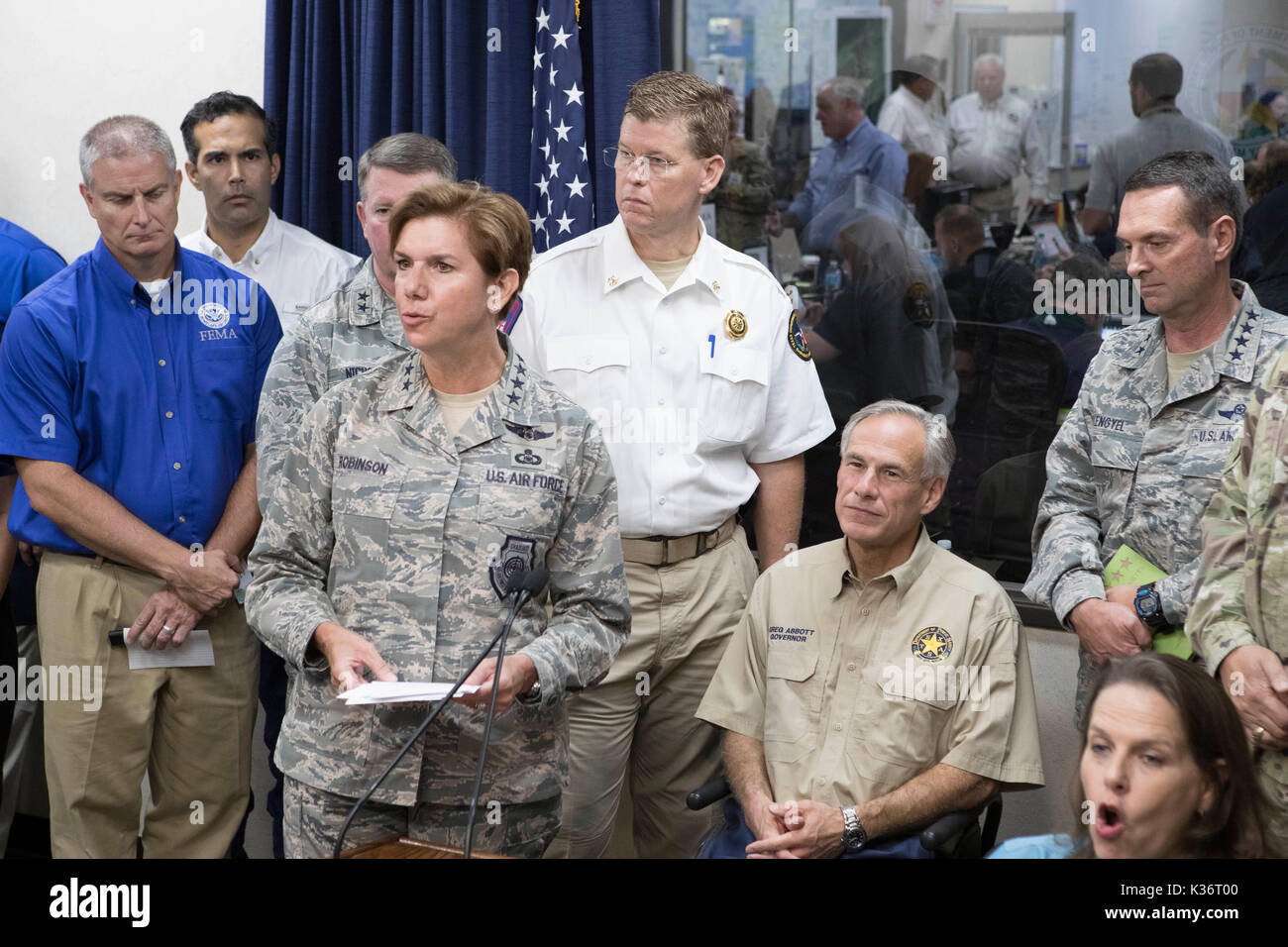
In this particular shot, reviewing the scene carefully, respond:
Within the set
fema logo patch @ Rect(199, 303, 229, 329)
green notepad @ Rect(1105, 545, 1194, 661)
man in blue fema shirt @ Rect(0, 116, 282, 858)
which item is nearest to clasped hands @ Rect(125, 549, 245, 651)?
man in blue fema shirt @ Rect(0, 116, 282, 858)

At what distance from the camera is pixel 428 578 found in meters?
2.13

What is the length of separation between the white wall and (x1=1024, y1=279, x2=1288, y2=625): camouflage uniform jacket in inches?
103

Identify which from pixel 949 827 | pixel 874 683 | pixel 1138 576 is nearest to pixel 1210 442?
pixel 1138 576

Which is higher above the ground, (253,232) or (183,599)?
(253,232)

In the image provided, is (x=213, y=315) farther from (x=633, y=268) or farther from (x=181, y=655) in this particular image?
(x=633, y=268)

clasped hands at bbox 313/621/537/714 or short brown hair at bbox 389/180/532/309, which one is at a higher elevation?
short brown hair at bbox 389/180/532/309

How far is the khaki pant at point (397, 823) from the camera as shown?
84.3 inches

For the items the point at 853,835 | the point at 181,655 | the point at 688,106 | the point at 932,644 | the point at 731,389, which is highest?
the point at 688,106

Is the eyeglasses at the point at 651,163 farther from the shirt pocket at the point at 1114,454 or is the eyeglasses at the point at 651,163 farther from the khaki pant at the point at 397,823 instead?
the khaki pant at the point at 397,823

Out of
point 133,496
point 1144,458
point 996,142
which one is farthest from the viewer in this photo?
point 996,142

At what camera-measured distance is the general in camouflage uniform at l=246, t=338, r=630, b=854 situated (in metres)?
2.13

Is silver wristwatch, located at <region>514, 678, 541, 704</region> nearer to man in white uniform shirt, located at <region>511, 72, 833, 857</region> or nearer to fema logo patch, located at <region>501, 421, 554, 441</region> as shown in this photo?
fema logo patch, located at <region>501, 421, 554, 441</region>

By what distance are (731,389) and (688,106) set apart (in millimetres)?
598

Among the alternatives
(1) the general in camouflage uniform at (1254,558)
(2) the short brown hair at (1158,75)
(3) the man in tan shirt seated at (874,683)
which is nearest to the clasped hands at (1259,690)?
(1) the general in camouflage uniform at (1254,558)
